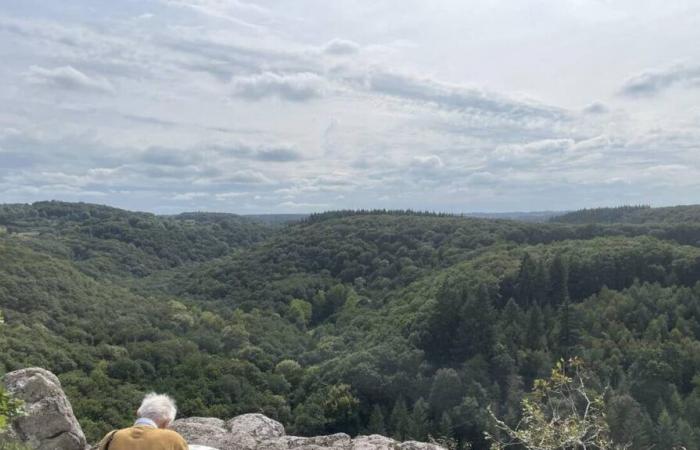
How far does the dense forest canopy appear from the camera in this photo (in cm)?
4731

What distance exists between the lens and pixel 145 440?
5105 mm

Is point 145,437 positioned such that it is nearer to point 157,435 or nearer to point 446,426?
point 157,435

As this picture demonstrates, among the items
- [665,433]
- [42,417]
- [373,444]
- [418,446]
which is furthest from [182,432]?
[665,433]

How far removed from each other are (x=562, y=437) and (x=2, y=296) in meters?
57.4

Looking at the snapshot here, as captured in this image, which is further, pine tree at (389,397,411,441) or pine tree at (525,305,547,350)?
pine tree at (525,305,547,350)

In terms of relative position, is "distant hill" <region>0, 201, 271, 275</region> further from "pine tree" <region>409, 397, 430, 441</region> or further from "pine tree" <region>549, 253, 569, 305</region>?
"pine tree" <region>549, 253, 569, 305</region>

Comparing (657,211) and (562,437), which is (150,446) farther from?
(657,211)

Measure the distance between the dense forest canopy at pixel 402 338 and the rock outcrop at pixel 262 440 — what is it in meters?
26.2

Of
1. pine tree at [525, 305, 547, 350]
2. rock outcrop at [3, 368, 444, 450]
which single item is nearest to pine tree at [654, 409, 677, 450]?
pine tree at [525, 305, 547, 350]

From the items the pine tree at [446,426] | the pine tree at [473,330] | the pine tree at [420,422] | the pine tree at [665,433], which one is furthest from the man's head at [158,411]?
the pine tree at [473,330]

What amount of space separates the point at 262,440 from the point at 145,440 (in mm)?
5672

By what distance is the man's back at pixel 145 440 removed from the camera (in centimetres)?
506

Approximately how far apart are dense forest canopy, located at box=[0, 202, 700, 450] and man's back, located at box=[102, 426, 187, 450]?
32022 millimetres

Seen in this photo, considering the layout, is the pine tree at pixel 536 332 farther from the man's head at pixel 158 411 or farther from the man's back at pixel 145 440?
the man's back at pixel 145 440
